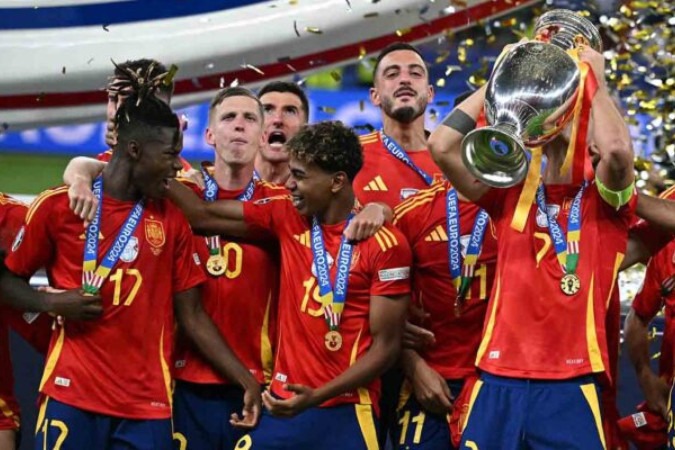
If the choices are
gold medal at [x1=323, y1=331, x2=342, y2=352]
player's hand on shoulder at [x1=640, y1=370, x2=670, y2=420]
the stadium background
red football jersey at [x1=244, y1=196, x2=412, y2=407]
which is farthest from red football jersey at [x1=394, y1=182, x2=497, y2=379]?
the stadium background

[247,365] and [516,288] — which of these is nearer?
[516,288]

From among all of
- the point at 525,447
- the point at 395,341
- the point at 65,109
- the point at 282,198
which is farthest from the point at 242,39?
the point at 525,447

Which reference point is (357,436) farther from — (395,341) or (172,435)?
(172,435)

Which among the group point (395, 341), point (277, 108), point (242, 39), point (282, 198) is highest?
point (242, 39)

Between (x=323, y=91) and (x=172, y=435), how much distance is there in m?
5.66

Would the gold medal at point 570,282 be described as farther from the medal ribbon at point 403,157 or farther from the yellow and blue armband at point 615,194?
the medal ribbon at point 403,157

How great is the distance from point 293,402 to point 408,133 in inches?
61.5

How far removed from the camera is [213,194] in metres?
5.38

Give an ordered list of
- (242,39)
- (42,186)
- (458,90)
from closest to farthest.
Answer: (242,39)
(458,90)
(42,186)

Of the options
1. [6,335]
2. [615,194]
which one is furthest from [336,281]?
[6,335]

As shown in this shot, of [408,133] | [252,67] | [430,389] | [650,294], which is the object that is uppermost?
[252,67]

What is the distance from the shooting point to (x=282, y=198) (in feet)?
17.0

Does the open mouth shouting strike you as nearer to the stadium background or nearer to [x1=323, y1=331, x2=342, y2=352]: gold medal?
the stadium background

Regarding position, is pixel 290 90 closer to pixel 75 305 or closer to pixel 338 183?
pixel 338 183
